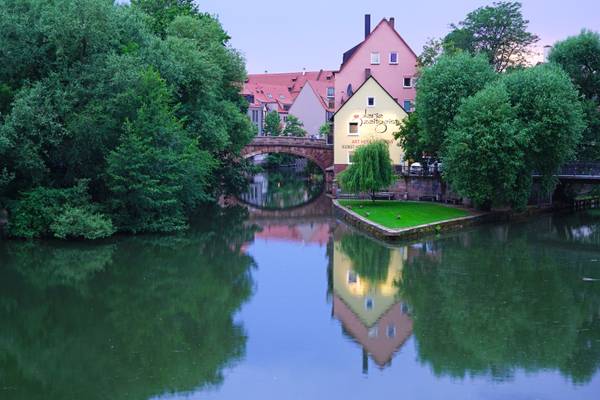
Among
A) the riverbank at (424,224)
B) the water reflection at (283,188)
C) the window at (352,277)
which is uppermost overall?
the water reflection at (283,188)

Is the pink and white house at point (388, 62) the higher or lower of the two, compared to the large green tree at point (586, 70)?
higher

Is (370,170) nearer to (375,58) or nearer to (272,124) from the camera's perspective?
(375,58)

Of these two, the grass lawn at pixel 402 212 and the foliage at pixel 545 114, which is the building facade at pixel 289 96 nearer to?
the grass lawn at pixel 402 212

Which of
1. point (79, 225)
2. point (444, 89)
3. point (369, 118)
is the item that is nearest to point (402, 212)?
point (444, 89)

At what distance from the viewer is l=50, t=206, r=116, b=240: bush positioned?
28016 millimetres

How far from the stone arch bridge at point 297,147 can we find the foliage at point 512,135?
816 inches

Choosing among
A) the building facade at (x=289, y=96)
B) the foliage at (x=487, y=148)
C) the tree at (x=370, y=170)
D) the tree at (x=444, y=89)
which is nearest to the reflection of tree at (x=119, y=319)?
the foliage at (x=487, y=148)

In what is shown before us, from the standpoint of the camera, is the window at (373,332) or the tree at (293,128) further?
the tree at (293,128)

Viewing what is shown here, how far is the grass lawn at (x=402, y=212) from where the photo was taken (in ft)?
112

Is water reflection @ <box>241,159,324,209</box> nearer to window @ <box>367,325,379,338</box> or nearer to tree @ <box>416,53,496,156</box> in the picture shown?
tree @ <box>416,53,496,156</box>

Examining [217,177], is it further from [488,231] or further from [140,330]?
[140,330]

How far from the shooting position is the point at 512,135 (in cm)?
3491

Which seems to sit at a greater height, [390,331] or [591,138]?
[591,138]

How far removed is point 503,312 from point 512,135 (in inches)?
717
